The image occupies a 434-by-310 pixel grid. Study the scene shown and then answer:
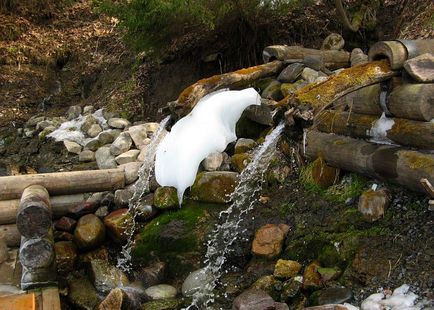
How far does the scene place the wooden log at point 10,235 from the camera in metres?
5.85

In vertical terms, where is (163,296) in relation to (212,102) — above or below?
below

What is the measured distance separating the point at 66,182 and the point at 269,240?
8.66ft

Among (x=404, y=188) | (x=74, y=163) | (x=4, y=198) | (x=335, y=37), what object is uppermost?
(x=335, y=37)

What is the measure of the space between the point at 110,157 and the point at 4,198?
75.5 inches

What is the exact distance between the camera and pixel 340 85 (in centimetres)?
454

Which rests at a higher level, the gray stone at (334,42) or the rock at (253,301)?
the gray stone at (334,42)

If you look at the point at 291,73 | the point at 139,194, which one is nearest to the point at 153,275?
the point at 139,194

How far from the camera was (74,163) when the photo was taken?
831 cm

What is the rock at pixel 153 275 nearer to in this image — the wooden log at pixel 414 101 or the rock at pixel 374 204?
the rock at pixel 374 204

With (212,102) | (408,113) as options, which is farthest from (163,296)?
(408,113)

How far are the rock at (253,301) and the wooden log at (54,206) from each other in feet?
8.86

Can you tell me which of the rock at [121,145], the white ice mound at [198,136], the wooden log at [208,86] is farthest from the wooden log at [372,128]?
the rock at [121,145]

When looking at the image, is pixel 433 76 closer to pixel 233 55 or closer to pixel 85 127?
pixel 233 55

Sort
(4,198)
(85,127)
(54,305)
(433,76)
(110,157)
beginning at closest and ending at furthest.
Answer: (433,76) < (54,305) < (4,198) < (110,157) < (85,127)
